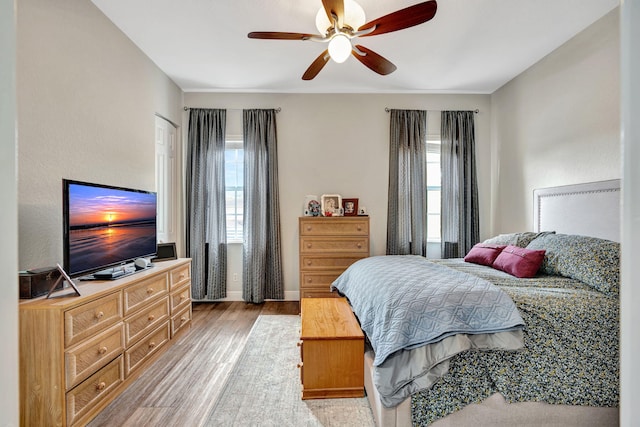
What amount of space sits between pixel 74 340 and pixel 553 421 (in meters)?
2.58

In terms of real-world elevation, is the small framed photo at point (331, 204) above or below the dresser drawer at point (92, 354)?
above

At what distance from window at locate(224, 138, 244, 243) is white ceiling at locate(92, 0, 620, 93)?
2.69ft

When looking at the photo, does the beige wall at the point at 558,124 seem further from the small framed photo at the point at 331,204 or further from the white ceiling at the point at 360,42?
the small framed photo at the point at 331,204

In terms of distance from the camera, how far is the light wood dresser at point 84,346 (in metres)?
1.69

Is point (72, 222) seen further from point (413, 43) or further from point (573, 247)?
point (573, 247)

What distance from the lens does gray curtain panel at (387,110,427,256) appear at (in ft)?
14.4

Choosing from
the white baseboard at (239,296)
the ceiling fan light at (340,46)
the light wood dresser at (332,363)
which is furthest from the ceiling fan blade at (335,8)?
the white baseboard at (239,296)

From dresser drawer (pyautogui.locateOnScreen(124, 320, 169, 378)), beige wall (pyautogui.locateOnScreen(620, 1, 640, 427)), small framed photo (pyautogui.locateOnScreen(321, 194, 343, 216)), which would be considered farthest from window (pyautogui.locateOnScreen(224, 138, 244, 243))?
beige wall (pyautogui.locateOnScreen(620, 1, 640, 427))

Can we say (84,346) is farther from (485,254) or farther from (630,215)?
(485,254)

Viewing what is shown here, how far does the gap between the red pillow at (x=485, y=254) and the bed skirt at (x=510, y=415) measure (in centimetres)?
135

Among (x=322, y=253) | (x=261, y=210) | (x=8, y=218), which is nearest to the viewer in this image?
(x=8, y=218)

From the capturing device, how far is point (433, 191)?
454cm

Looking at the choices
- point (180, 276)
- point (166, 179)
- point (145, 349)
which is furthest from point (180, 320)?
point (166, 179)

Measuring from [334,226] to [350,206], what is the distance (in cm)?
46
